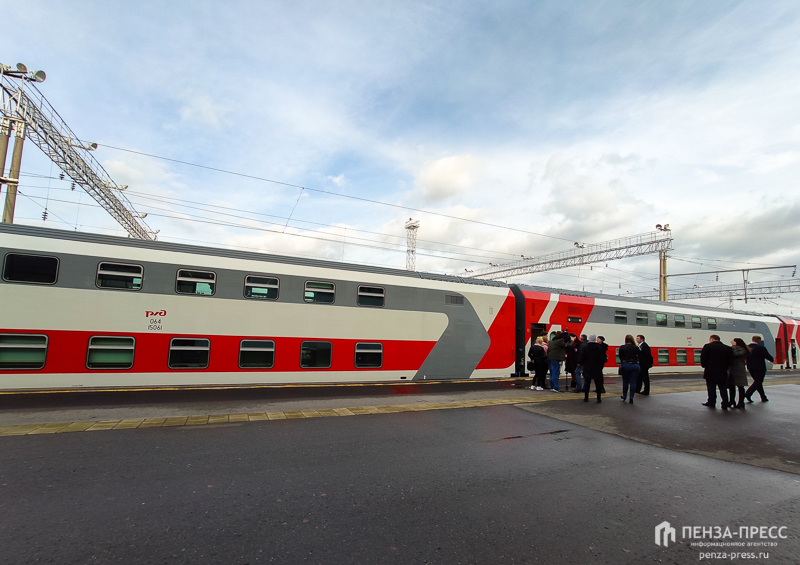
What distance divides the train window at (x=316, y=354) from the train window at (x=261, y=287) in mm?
1602

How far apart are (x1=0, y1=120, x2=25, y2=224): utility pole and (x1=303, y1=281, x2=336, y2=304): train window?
12826 mm

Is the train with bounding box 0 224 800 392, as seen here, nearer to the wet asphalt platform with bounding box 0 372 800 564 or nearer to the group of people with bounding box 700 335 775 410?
the wet asphalt platform with bounding box 0 372 800 564

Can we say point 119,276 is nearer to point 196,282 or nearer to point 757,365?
point 196,282

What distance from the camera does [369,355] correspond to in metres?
11.0

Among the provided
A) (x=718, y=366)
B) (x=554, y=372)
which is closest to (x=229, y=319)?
(x=554, y=372)

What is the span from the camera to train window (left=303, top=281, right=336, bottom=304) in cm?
1032

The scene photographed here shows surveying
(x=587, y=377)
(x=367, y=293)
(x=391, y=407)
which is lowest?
(x=391, y=407)

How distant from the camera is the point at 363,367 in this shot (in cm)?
1088

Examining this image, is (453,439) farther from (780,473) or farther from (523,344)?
(523,344)

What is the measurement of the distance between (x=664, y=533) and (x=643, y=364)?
867 centimetres

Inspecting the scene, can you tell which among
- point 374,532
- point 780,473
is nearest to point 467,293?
point 780,473

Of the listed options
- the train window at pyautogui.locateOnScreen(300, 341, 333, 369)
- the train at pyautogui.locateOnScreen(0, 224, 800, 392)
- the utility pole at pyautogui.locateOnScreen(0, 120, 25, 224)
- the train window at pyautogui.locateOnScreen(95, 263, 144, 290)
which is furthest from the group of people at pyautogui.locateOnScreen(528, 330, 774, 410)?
the utility pole at pyautogui.locateOnScreen(0, 120, 25, 224)

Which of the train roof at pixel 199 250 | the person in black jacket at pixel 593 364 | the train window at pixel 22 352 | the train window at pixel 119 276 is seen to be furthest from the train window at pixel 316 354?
the person in black jacket at pixel 593 364

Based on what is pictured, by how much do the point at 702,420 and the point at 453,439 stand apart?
5546 millimetres
